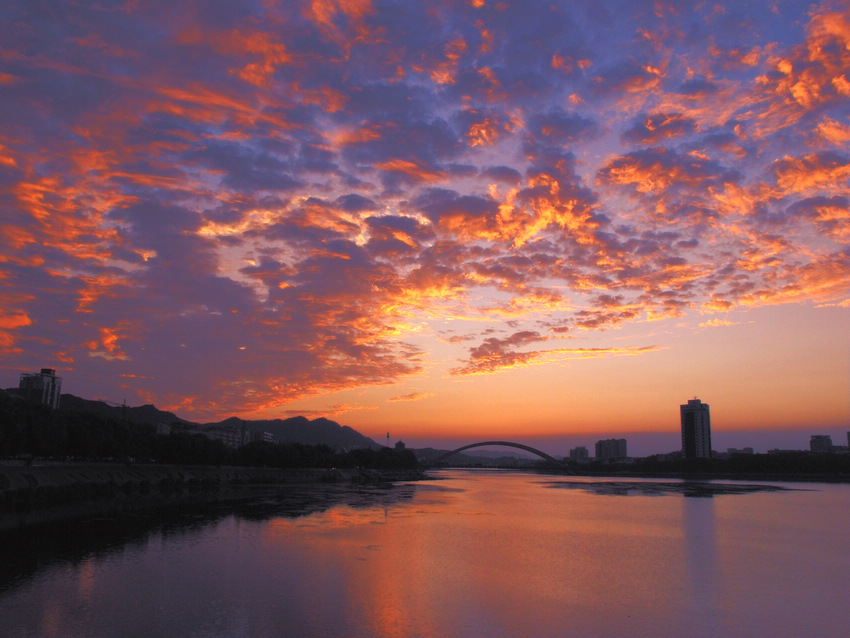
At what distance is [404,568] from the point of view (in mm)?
21016

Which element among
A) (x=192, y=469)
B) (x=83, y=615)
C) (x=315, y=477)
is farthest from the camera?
(x=315, y=477)

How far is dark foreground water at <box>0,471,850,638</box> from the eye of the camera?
14242 millimetres

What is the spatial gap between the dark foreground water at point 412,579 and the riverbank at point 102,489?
17.8 ft

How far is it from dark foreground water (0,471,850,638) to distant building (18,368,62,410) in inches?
4803

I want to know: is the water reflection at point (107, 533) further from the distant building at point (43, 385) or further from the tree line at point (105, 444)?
the distant building at point (43, 385)

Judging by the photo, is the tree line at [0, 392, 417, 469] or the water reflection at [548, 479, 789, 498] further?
the water reflection at [548, 479, 789, 498]

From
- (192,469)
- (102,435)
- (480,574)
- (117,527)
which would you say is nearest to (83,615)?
(480,574)

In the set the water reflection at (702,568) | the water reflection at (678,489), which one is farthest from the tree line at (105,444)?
the water reflection at (678,489)

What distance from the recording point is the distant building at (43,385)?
13188cm

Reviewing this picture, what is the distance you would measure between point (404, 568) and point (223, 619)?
8.32m

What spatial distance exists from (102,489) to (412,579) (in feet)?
131

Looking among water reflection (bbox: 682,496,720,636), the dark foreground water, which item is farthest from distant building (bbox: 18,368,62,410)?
water reflection (bbox: 682,496,720,636)

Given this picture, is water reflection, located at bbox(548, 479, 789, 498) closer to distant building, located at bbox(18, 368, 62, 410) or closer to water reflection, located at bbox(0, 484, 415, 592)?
water reflection, located at bbox(0, 484, 415, 592)

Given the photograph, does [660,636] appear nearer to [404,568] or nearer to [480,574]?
[480,574]
